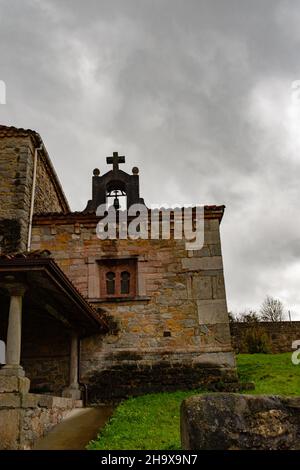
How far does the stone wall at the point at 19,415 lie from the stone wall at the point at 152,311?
359cm

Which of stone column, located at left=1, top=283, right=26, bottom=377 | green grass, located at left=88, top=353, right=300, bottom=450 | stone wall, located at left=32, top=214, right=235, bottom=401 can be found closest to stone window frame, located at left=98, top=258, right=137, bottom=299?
stone wall, located at left=32, top=214, right=235, bottom=401

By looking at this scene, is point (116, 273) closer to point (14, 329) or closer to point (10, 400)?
point (14, 329)

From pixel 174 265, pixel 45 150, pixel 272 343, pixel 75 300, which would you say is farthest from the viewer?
pixel 272 343

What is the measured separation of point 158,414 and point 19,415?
2.63 m

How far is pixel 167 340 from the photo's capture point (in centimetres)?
952

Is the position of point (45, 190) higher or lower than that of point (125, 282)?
higher

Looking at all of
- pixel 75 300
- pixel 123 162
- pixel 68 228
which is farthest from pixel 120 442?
pixel 123 162

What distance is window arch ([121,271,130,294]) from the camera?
10.2 metres

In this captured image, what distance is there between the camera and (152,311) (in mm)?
9789

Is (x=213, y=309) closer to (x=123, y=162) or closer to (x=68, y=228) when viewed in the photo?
(x=68, y=228)

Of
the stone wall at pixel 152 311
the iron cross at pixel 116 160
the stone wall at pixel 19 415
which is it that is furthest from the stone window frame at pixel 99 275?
the stone wall at pixel 19 415

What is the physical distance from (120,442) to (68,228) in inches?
242

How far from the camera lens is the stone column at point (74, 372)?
8.61m

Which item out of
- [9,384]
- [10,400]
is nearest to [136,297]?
[9,384]
